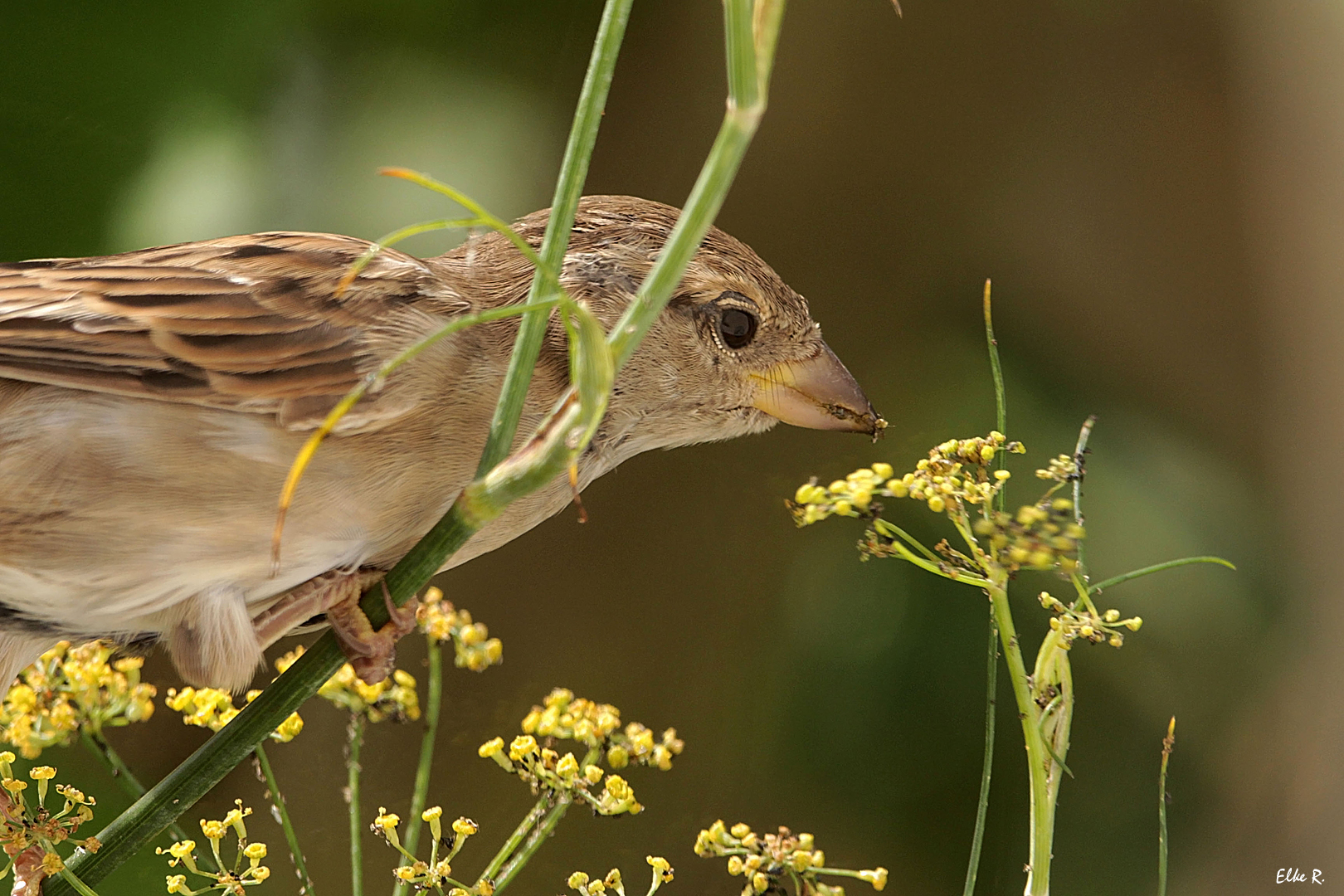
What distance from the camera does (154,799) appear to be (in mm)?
652

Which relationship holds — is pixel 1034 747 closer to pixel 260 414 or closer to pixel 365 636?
pixel 365 636

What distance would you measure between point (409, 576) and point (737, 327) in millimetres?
461

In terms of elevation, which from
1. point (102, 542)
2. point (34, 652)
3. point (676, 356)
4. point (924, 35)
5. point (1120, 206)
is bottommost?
point (34, 652)

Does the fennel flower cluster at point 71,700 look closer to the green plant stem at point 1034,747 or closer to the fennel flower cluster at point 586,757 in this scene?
the fennel flower cluster at point 586,757

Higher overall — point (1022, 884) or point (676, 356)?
point (676, 356)

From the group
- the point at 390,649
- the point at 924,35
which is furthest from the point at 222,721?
the point at 924,35

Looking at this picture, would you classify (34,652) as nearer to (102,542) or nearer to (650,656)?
(102,542)

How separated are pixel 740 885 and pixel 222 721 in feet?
2.13

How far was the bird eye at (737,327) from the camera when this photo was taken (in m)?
0.96

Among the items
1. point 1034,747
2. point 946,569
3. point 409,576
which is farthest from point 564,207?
point 1034,747

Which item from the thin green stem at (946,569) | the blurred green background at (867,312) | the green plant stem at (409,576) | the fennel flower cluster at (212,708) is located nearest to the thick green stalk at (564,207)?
the green plant stem at (409,576)

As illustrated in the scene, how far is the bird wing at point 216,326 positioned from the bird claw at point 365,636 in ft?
0.44

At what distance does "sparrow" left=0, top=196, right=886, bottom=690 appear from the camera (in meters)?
0.79

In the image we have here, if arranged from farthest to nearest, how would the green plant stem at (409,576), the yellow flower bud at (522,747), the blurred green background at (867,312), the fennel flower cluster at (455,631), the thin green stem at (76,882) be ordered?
the blurred green background at (867,312)
the fennel flower cluster at (455,631)
the yellow flower bud at (522,747)
the thin green stem at (76,882)
the green plant stem at (409,576)
